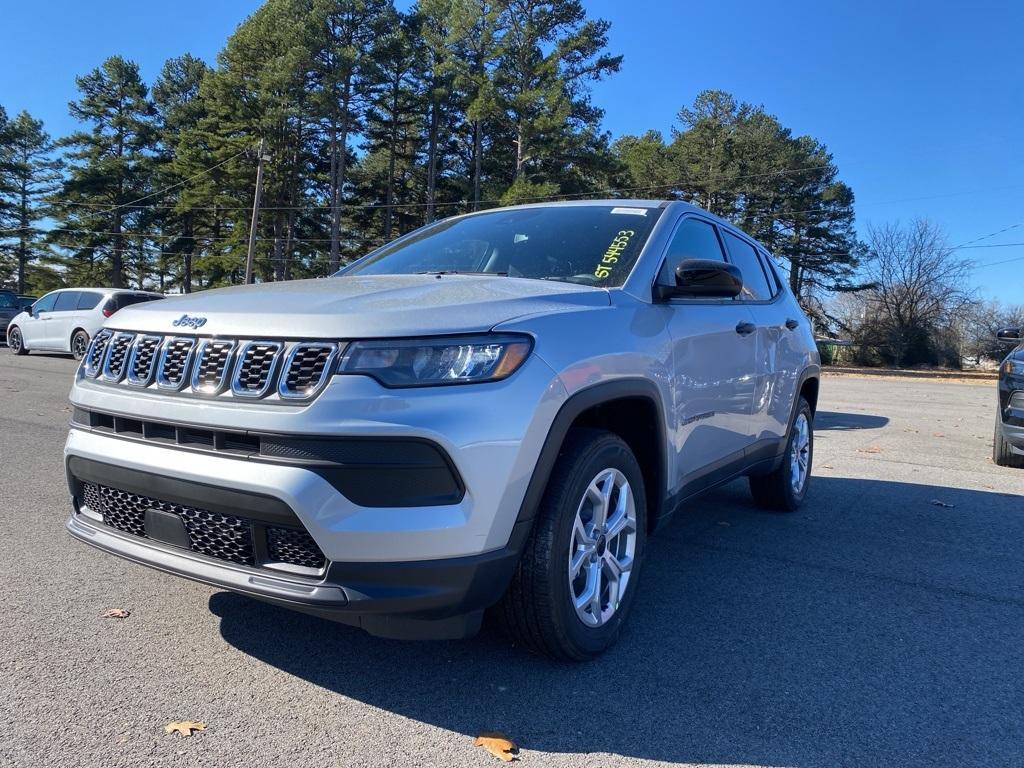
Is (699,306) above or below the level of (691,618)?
above

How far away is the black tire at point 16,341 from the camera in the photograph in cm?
1836

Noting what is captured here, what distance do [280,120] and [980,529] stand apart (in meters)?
43.1

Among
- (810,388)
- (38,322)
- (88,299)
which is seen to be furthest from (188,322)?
(38,322)

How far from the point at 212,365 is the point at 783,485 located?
13.2ft

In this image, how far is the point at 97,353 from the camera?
2.82 m

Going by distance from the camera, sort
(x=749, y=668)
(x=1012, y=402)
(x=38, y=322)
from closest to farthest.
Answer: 1. (x=749, y=668)
2. (x=1012, y=402)
3. (x=38, y=322)

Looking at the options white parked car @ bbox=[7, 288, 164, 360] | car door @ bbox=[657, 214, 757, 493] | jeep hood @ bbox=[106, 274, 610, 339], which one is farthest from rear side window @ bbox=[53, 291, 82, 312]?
car door @ bbox=[657, 214, 757, 493]

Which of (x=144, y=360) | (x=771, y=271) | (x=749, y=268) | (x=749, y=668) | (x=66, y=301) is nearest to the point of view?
(x=144, y=360)

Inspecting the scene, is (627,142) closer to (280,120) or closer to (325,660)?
(280,120)

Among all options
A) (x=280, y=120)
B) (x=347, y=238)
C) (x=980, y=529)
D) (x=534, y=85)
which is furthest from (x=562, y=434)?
(x=347, y=238)

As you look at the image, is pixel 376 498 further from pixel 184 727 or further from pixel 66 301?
pixel 66 301

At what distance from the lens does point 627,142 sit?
59000 mm

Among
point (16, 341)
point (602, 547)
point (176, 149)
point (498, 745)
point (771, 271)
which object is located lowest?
point (498, 745)

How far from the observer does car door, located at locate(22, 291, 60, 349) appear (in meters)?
17.3
